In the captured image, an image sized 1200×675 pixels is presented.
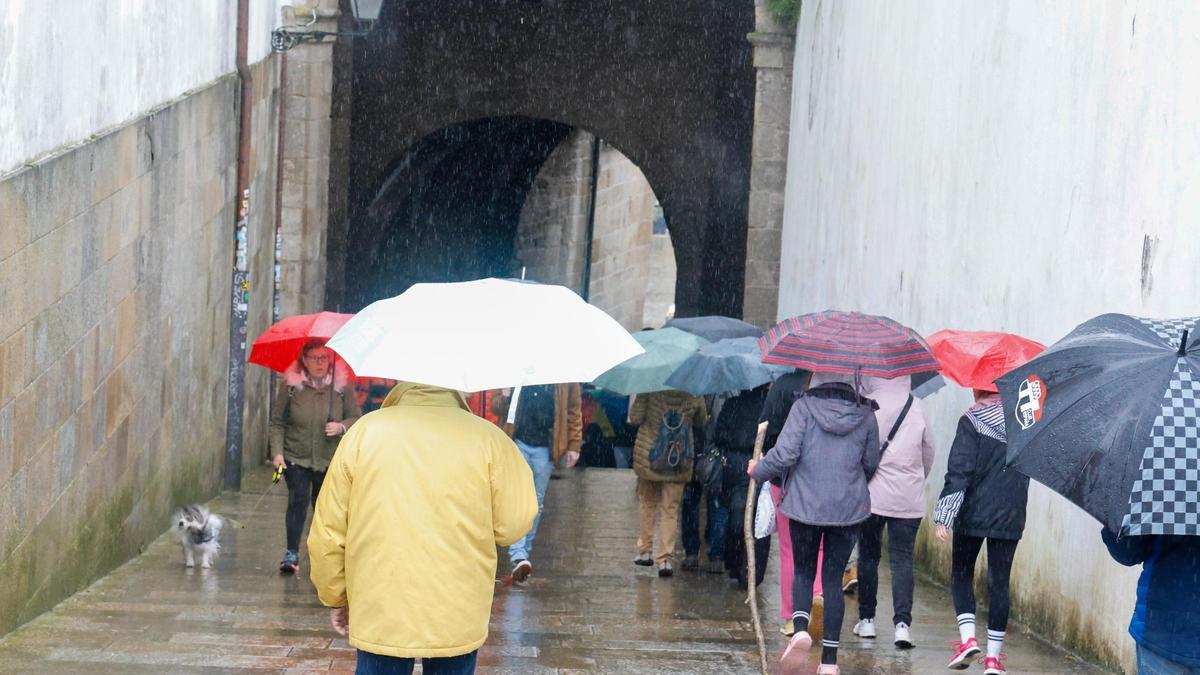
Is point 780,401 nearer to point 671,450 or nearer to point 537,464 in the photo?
point 671,450

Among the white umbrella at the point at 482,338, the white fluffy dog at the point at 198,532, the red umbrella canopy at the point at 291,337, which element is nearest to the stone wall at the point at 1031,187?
the white umbrella at the point at 482,338

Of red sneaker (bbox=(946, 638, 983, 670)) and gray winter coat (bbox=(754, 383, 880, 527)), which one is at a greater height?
gray winter coat (bbox=(754, 383, 880, 527))

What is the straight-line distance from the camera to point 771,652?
7.21m

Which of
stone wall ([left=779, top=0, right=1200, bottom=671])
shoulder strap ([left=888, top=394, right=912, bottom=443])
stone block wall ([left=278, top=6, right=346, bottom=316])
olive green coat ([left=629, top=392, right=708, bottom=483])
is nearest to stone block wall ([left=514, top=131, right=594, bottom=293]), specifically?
stone block wall ([left=278, top=6, right=346, bottom=316])

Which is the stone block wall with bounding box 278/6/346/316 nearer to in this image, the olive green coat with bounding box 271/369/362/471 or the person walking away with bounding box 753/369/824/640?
the olive green coat with bounding box 271/369/362/471

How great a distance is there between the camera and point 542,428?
29.7 ft

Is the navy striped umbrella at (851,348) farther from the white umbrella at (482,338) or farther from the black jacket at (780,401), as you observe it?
the white umbrella at (482,338)

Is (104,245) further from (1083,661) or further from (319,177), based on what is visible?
(319,177)

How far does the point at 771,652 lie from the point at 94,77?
413 centimetres

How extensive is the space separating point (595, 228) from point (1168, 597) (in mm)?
23844

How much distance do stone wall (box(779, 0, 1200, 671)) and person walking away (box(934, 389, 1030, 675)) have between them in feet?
1.69

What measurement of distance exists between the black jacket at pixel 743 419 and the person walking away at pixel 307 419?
6.59ft

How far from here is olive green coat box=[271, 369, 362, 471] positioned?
350 inches

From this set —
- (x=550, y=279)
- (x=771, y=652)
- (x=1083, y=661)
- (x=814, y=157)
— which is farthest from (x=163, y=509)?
(x=550, y=279)
